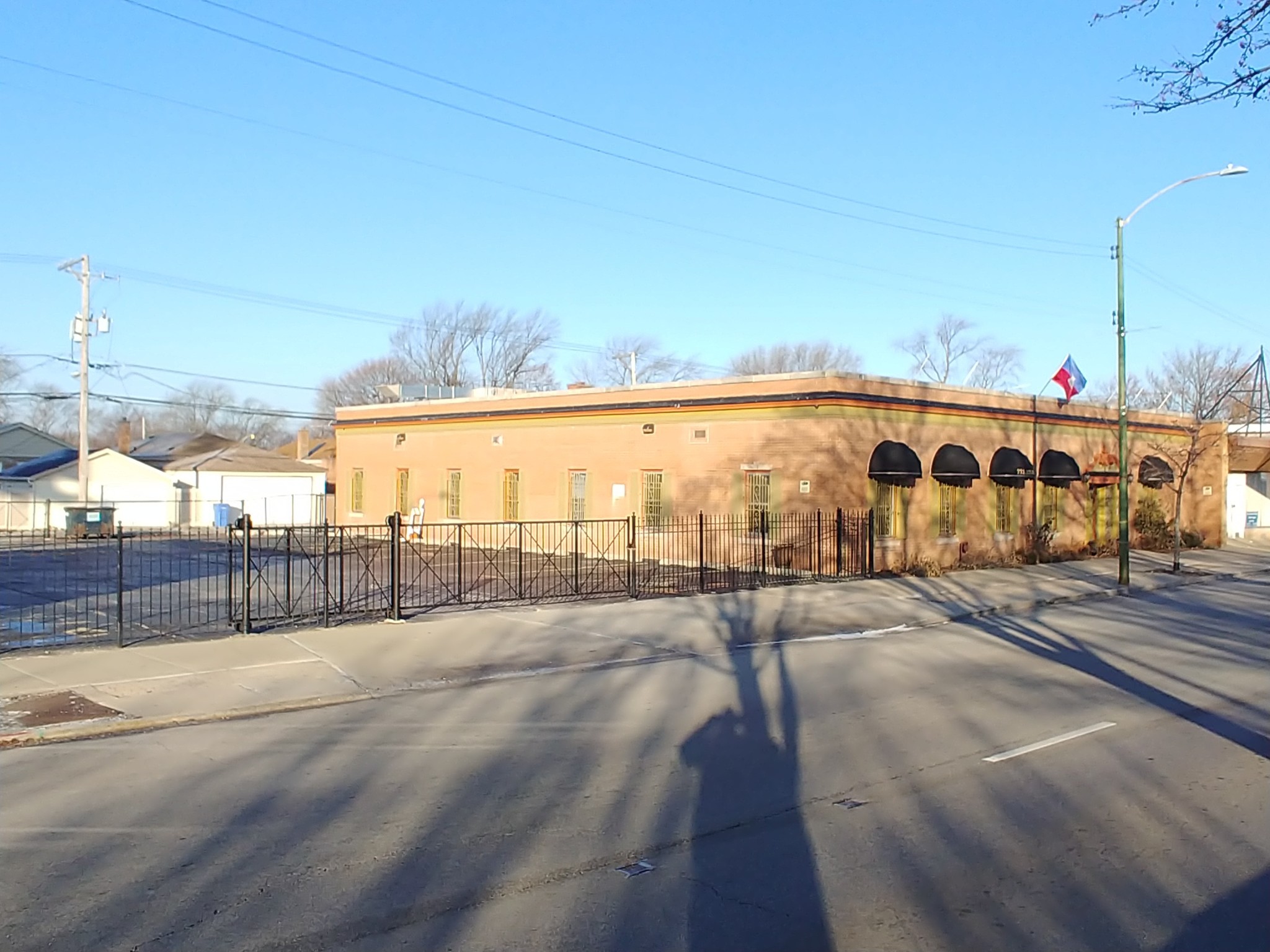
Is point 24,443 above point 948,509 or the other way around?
above

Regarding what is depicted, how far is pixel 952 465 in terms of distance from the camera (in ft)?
96.9

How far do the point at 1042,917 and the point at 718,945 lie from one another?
1.73 meters

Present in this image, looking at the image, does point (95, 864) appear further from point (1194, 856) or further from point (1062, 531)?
point (1062, 531)

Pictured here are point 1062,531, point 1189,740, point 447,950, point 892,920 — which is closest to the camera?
point 447,950

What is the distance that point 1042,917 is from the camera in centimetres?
566

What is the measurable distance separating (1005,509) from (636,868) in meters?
28.6

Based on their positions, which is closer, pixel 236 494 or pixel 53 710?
pixel 53 710

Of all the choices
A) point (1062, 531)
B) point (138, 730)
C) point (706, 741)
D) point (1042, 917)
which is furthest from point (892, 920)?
point (1062, 531)

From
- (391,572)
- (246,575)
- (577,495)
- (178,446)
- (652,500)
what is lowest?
(391,572)

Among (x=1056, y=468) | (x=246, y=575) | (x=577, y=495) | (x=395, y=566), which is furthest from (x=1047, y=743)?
(x=1056, y=468)

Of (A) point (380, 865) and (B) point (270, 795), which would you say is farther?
(B) point (270, 795)

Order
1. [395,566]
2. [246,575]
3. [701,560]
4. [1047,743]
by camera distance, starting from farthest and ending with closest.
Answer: [701,560], [395,566], [246,575], [1047,743]

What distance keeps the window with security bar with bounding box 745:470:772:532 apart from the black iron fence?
289 millimetres

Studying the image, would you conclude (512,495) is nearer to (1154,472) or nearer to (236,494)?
(1154,472)
